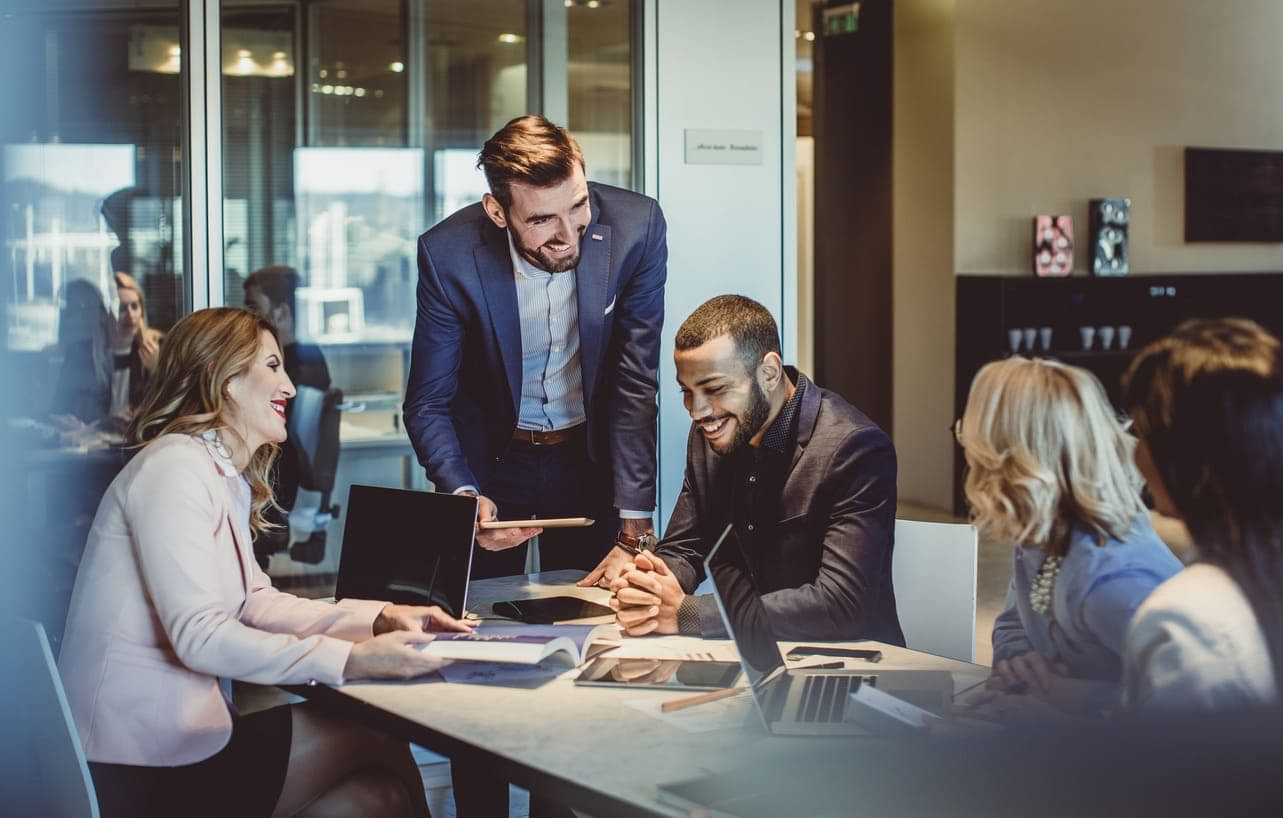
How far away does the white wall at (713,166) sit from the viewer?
3.98 metres

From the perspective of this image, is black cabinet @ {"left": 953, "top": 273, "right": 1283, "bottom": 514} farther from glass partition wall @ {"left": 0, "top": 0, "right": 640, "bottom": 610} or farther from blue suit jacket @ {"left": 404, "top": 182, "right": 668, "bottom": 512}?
blue suit jacket @ {"left": 404, "top": 182, "right": 668, "bottom": 512}

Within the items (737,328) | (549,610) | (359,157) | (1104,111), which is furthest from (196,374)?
(1104,111)

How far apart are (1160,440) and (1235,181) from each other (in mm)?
8661

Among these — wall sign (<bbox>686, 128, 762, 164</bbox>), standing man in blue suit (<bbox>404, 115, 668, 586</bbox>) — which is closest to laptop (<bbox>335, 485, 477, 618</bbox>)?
standing man in blue suit (<bbox>404, 115, 668, 586</bbox>)

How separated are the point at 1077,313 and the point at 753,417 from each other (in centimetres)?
667

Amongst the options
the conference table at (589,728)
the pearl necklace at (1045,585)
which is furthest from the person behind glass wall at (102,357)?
the pearl necklace at (1045,585)

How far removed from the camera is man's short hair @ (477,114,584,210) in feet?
9.48

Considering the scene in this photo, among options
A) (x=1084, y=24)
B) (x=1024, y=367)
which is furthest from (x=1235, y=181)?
(x=1024, y=367)

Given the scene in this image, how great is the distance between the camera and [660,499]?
13.5 ft

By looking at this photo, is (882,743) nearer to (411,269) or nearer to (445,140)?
(411,269)

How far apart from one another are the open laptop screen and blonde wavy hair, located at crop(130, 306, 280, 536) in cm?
93

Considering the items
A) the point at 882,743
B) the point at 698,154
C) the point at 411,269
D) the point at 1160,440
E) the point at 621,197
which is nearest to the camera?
the point at 1160,440

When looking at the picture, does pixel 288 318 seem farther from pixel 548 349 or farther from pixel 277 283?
pixel 548 349

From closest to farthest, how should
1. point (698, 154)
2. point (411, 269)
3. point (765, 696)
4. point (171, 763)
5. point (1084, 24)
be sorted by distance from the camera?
point (765, 696)
point (171, 763)
point (698, 154)
point (411, 269)
point (1084, 24)
